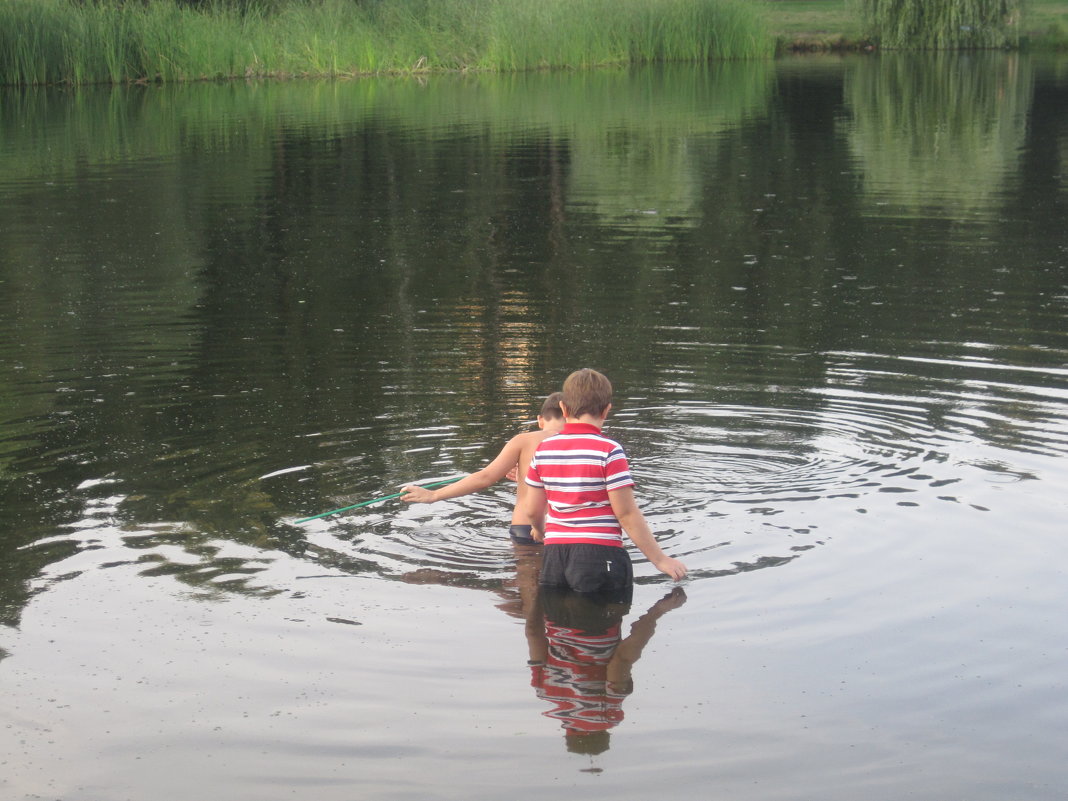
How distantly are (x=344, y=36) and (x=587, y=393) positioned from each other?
39861 mm

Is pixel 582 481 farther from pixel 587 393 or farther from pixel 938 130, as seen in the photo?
pixel 938 130

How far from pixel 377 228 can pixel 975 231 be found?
291 inches

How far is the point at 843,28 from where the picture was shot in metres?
57.8

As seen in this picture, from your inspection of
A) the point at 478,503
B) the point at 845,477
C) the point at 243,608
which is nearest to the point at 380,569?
the point at 243,608

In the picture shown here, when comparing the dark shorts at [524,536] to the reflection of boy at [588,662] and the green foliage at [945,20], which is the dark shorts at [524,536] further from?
the green foliage at [945,20]

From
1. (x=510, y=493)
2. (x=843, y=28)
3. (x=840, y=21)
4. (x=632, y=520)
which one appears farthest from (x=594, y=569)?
(x=840, y=21)

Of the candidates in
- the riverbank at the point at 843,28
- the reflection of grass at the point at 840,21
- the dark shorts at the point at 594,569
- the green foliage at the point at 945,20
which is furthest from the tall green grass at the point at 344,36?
the dark shorts at the point at 594,569

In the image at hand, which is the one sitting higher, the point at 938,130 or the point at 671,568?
the point at 938,130

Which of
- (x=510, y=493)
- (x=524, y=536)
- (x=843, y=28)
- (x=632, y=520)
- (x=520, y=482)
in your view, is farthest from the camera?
(x=843, y=28)

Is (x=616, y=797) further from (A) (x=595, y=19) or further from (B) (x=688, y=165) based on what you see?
(A) (x=595, y=19)

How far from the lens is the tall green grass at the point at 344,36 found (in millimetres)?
39281

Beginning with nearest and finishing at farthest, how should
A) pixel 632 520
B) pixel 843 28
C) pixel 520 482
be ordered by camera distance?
pixel 632 520 < pixel 520 482 < pixel 843 28

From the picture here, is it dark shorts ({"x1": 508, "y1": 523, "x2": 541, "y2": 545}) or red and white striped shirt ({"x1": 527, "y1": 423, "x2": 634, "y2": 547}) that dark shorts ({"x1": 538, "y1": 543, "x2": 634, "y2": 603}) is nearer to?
red and white striped shirt ({"x1": 527, "y1": 423, "x2": 634, "y2": 547})

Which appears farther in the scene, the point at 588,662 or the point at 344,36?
the point at 344,36
